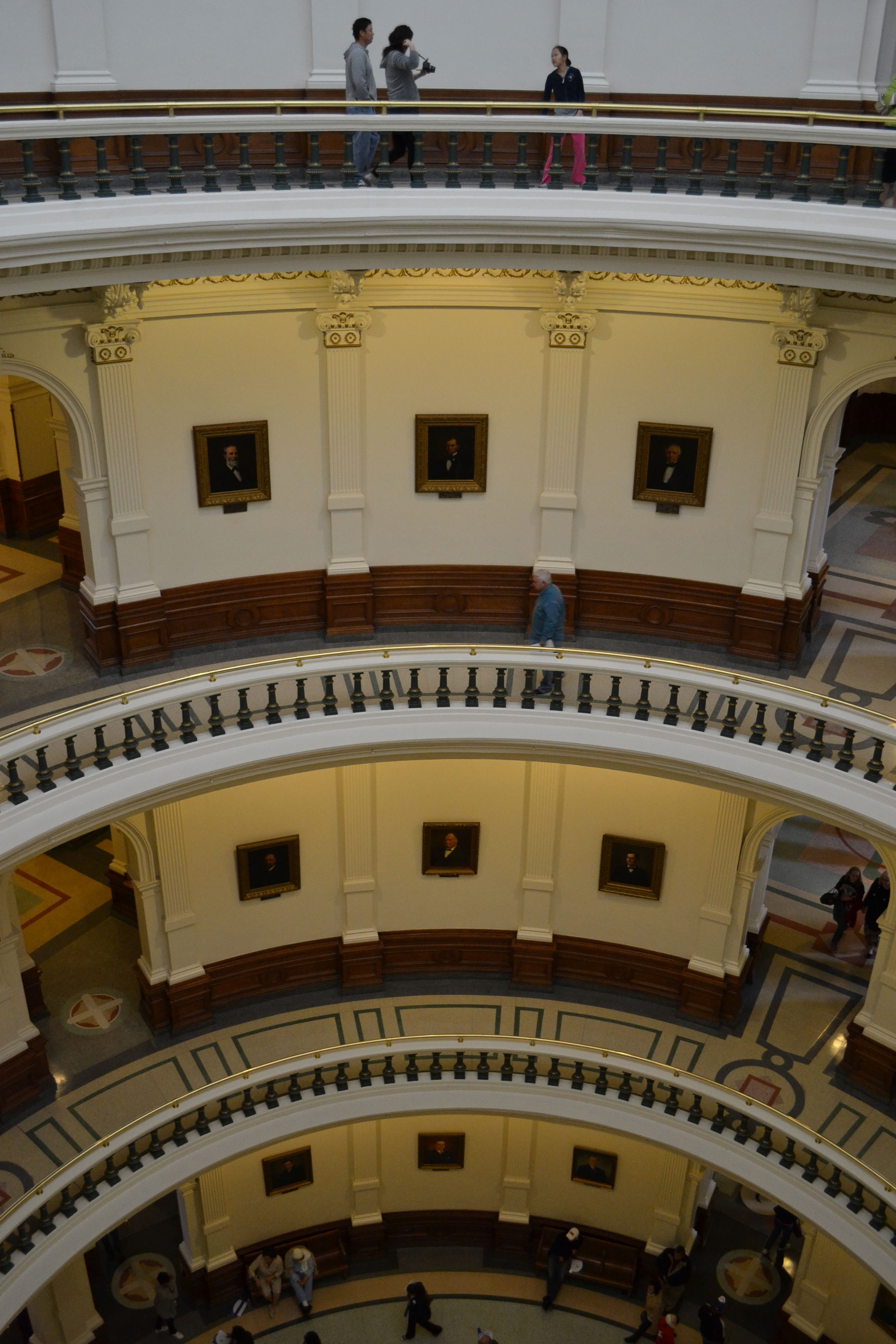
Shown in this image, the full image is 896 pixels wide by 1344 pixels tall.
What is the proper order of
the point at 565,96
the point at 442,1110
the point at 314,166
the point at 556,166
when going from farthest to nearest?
the point at 442,1110, the point at 565,96, the point at 556,166, the point at 314,166

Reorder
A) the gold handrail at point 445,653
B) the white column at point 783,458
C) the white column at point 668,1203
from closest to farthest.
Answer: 1. the gold handrail at point 445,653
2. the white column at point 783,458
3. the white column at point 668,1203

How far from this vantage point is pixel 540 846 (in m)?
14.1

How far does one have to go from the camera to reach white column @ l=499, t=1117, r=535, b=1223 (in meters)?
15.0

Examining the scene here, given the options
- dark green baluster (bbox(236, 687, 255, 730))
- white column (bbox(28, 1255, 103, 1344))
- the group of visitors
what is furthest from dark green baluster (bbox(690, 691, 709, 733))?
white column (bbox(28, 1255, 103, 1344))

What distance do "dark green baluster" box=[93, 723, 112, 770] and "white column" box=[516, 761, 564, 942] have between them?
4.81 meters

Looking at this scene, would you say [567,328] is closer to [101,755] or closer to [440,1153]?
[101,755]

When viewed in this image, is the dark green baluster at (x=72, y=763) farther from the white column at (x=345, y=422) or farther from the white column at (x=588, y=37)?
the white column at (x=588, y=37)

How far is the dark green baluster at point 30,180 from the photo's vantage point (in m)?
9.05

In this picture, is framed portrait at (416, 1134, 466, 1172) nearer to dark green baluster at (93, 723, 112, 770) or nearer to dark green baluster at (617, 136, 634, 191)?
dark green baluster at (93, 723, 112, 770)

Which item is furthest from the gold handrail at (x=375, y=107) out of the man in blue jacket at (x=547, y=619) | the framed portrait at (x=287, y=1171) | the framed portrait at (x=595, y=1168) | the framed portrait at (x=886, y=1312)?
the framed portrait at (x=886, y=1312)

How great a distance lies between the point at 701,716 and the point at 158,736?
482cm

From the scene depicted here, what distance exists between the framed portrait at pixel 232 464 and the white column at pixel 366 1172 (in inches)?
295

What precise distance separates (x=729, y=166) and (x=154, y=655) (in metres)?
6.95

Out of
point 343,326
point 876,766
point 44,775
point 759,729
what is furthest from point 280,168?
point 876,766
